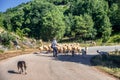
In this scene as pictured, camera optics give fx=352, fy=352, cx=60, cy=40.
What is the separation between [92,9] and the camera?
10531cm

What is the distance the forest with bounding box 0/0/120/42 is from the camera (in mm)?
94125

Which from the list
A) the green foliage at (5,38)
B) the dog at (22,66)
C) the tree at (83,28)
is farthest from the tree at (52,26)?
the dog at (22,66)

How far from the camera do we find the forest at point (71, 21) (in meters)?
94.1

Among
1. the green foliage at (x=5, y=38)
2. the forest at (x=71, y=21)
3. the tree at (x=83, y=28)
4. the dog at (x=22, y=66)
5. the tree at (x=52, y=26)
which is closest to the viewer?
the dog at (x=22, y=66)

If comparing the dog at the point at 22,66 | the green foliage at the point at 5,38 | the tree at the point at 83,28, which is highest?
the tree at the point at 83,28

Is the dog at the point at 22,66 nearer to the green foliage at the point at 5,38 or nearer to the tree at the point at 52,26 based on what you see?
the green foliage at the point at 5,38

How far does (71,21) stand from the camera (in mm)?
104125

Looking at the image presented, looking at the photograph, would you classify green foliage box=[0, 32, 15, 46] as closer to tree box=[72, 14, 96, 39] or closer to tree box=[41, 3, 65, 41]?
tree box=[41, 3, 65, 41]

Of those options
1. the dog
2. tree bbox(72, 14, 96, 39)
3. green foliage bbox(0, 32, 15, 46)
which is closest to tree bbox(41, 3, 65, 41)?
tree bbox(72, 14, 96, 39)

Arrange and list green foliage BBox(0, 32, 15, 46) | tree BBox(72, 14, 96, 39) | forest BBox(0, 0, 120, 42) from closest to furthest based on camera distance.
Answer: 1. green foliage BBox(0, 32, 15, 46)
2. tree BBox(72, 14, 96, 39)
3. forest BBox(0, 0, 120, 42)

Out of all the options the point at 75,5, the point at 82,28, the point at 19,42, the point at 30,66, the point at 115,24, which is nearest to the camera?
the point at 30,66

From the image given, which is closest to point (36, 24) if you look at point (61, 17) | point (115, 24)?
point (61, 17)

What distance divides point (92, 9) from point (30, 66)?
81875 mm

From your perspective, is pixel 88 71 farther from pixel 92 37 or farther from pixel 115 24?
pixel 115 24
